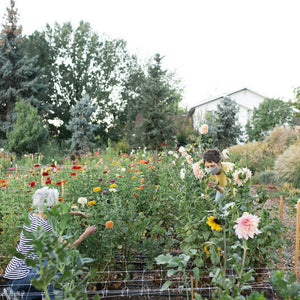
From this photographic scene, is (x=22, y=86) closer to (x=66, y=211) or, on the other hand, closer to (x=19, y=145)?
(x=19, y=145)

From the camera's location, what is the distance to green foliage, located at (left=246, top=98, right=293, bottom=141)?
20.4 metres

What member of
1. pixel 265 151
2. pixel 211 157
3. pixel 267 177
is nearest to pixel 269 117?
pixel 265 151

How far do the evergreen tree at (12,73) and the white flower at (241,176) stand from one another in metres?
18.0

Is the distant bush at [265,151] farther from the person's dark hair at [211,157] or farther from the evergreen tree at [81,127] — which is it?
the person's dark hair at [211,157]

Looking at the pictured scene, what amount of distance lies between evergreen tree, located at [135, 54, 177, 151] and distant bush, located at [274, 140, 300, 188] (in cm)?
724

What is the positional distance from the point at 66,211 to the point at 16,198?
9.07 feet

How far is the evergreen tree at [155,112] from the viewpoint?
50.7 ft

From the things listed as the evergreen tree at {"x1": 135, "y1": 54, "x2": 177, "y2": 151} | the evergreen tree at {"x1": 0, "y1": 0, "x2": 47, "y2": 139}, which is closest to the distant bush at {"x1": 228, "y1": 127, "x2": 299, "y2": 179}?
the evergreen tree at {"x1": 135, "y1": 54, "x2": 177, "y2": 151}

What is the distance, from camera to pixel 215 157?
128 inches

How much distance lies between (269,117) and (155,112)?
30.3 ft

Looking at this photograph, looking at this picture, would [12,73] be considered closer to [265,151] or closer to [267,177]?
[265,151]

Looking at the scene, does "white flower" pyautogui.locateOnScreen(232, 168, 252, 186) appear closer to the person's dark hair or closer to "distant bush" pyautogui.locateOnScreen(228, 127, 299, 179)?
the person's dark hair

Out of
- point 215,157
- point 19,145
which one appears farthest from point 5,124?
point 215,157

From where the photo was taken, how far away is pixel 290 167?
8.52 meters
